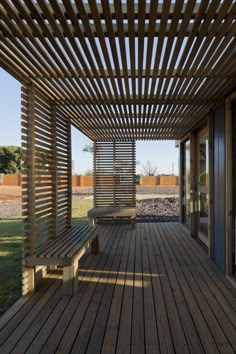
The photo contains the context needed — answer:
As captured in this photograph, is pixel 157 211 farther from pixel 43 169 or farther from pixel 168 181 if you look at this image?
pixel 168 181

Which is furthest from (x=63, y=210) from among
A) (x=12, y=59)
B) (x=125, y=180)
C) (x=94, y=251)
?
(x=125, y=180)

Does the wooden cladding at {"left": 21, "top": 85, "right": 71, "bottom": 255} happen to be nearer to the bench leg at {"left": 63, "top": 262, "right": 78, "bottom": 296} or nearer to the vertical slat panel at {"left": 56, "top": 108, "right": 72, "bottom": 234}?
the vertical slat panel at {"left": 56, "top": 108, "right": 72, "bottom": 234}

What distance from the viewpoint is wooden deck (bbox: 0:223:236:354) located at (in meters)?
2.20

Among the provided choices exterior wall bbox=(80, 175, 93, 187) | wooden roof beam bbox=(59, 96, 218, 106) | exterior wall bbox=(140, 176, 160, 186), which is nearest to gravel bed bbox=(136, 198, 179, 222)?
wooden roof beam bbox=(59, 96, 218, 106)

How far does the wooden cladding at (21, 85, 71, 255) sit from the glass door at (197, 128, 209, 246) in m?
2.83

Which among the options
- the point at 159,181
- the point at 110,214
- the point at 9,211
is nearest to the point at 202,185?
the point at 110,214

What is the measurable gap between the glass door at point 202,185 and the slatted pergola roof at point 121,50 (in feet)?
5.24

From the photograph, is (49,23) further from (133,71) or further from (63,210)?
(63,210)

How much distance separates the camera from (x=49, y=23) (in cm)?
209

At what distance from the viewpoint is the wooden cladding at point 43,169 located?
3.32 m

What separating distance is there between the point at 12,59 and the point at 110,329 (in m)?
2.87

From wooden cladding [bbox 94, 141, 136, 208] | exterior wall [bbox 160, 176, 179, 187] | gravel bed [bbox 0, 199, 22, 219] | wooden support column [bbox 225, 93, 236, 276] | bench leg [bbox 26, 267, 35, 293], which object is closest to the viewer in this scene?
bench leg [bbox 26, 267, 35, 293]

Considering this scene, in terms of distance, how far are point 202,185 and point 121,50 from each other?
389 centimetres

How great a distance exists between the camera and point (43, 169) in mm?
3824
